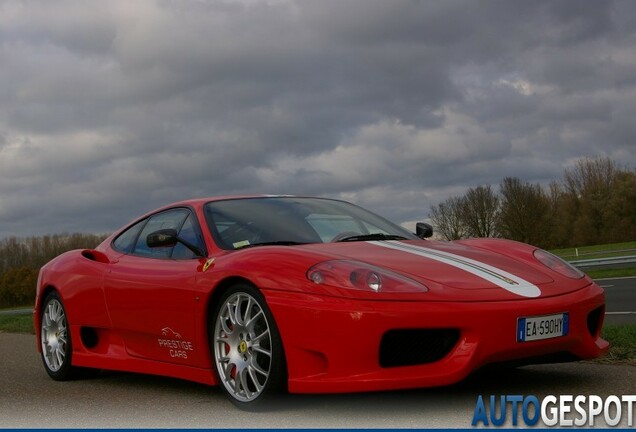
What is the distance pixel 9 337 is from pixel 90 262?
18.7 ft

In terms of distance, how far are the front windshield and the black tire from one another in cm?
182

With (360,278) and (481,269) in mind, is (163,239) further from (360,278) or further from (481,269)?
(481,269)

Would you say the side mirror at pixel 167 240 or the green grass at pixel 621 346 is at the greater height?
the side mirror at pixel 167 240

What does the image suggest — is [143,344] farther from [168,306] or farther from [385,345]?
[385,345]

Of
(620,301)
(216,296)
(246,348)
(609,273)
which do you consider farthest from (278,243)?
(609,273)

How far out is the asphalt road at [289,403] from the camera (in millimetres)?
3898

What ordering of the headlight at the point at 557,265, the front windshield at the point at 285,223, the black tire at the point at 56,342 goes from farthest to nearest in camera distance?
the black tire at the point at 56,342, the front windshield at the point at 285,223, the headlight at the point at 557,265

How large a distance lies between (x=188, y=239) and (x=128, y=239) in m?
1.01

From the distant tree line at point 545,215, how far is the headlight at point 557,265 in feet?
172

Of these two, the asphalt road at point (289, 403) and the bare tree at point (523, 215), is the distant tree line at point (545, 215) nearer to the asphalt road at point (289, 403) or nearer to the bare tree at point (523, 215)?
the bare tree at point (523, 215)

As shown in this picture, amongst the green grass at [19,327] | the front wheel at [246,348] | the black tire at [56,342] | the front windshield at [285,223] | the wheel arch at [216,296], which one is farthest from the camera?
the green grass at [19,327]

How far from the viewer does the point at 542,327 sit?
13.2 ft

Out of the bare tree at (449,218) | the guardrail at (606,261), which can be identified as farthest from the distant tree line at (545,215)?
the guardrail at (606,261)

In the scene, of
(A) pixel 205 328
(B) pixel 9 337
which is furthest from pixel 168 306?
(B) pixel 9 337
